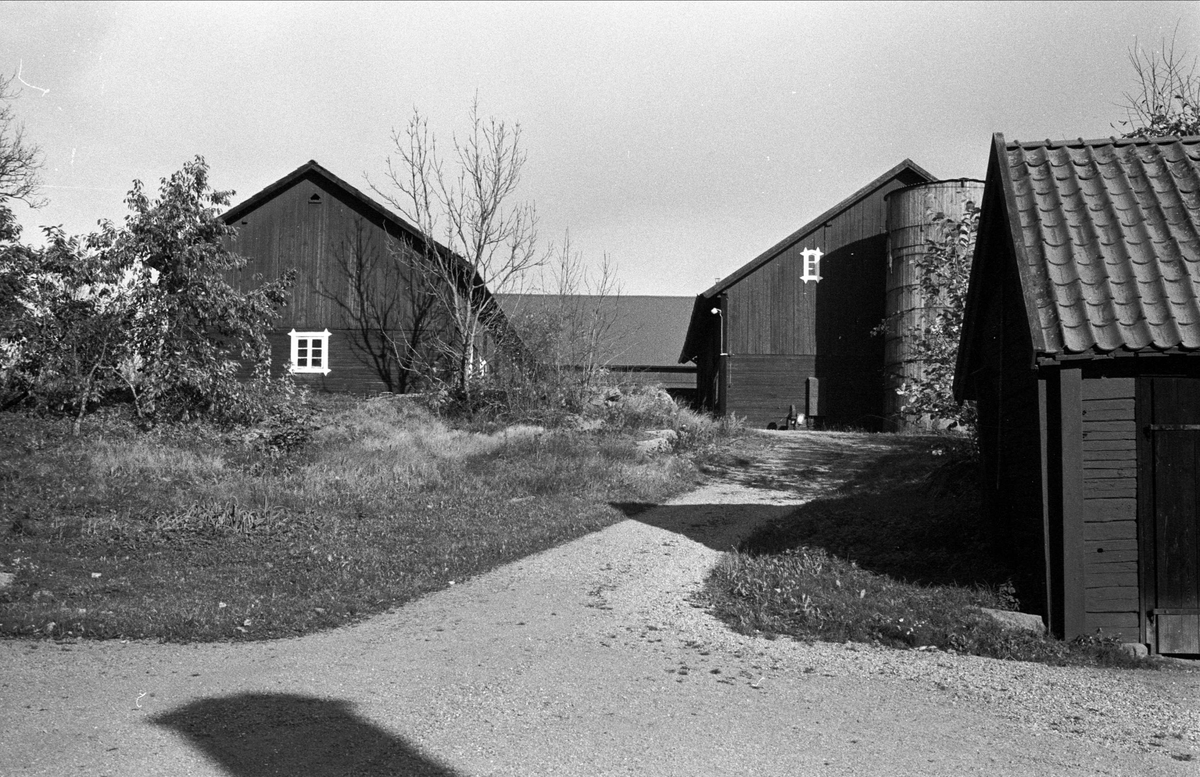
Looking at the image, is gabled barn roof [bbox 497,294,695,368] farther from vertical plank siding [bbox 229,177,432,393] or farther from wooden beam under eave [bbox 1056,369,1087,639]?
wooden beam under eave [bbox 1056,369,1087,639]

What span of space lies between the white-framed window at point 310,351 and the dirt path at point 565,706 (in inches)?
939

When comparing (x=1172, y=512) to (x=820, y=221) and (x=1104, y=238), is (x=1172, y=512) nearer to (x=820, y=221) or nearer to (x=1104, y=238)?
(x=1104, y=238)

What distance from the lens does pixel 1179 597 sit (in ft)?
28.3

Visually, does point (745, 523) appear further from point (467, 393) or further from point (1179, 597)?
point (467, 393)

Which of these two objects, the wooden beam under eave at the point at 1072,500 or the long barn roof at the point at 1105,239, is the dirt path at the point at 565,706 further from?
the long barn roof at the point at 1105,239

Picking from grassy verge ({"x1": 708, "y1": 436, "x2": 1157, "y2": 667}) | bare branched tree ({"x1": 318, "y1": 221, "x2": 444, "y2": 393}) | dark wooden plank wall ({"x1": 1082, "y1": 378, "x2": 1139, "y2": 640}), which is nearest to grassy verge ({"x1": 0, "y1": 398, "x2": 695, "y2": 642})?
grassy verge ({"x1": 708, "y1": 436, "x2": 1157, "y2": 667})

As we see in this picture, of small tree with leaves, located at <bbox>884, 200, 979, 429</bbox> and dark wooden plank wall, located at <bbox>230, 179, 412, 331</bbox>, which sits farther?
dark wooden plank wall, located at <bbox>230, 179, 412, 331</bbox>

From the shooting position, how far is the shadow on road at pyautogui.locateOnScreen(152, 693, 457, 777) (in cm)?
563

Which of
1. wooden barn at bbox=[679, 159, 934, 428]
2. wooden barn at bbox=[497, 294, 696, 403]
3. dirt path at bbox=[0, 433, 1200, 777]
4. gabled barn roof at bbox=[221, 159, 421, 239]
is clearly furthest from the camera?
wooden barn at bbox=[497, 294, 696, 403]

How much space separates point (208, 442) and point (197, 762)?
15.6m

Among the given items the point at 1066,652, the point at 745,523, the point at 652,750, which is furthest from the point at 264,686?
the point at 745,523

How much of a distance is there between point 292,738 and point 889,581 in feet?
20.9

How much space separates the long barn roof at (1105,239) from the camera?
28.4 ft

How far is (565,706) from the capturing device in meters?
6.82
